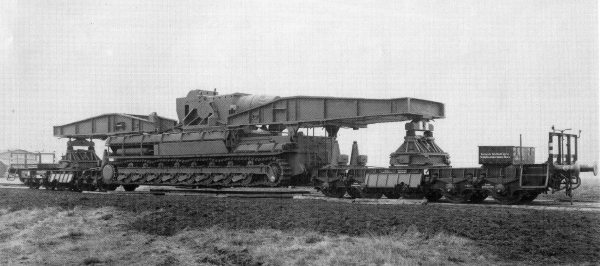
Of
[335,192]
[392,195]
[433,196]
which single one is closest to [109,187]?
[335,192]

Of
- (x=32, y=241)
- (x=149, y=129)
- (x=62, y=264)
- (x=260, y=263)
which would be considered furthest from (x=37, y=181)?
(x=260, y=263)

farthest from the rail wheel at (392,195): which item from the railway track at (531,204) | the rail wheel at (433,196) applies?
the railway track at (531,204)

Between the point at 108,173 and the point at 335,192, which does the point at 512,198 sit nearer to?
the point at 335,192

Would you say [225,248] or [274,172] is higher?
[274,172]

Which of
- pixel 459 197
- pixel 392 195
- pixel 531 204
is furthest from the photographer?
pixel 392 195

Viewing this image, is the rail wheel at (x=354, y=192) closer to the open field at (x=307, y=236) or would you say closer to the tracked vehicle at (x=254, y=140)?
the tracked vehicle at (x=254, y=140)

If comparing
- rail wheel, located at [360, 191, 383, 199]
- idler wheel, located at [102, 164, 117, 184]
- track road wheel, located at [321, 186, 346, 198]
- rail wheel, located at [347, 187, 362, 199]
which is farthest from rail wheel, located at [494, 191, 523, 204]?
idler wheel, located at [102, 164, 117, 184]

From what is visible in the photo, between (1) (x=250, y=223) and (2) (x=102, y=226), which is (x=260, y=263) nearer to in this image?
(1) (x=250, y=223)
